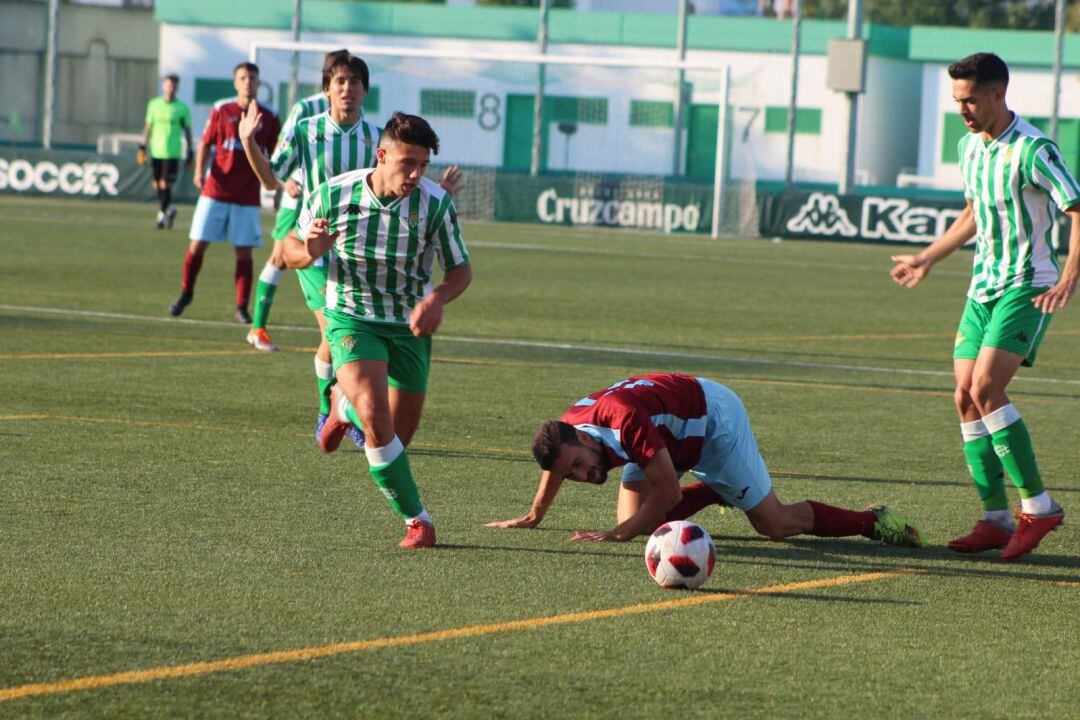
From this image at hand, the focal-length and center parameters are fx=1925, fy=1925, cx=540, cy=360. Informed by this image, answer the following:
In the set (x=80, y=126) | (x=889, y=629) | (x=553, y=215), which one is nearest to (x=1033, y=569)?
(x=889, y=629)

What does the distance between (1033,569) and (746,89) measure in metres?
35.2

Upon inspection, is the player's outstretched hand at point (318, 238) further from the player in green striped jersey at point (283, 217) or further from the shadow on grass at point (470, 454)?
the shadow on grass at point (470, 454)

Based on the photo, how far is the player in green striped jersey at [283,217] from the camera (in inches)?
424

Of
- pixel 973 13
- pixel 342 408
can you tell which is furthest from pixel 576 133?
pixel 973 13

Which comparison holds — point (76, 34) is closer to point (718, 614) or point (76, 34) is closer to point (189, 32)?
point (189, 32)

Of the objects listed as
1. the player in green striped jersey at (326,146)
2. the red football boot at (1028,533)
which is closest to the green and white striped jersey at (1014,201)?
the red football boot at (1028,533)

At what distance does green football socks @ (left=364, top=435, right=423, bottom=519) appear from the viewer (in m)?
7.22

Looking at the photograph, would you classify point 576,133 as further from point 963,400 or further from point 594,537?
point 594,537

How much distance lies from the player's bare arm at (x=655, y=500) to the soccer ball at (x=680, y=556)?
37 centimetres

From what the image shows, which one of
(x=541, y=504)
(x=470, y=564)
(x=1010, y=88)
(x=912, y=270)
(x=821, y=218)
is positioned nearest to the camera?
(x=470, y=564)

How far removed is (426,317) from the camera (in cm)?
711

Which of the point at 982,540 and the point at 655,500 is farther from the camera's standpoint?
the point at 982,540

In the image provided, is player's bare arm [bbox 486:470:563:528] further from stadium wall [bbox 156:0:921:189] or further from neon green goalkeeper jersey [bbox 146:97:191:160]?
stadium wall [bbox 156:0:921:189]

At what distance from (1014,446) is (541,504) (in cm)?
190
